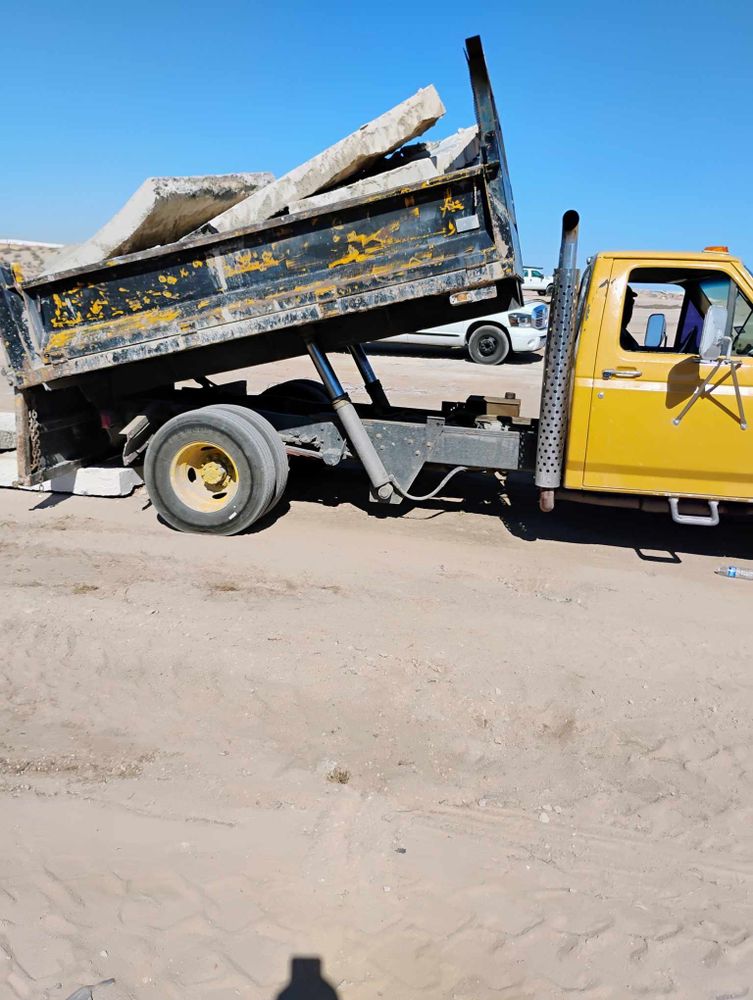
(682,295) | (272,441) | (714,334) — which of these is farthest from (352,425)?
(682,295)

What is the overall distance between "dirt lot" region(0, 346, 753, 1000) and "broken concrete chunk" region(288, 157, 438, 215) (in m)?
2.54

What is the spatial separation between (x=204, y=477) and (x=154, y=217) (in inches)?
78.5

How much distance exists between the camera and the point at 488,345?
17.0 meters

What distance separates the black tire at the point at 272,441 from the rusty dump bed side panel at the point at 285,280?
2.04ft

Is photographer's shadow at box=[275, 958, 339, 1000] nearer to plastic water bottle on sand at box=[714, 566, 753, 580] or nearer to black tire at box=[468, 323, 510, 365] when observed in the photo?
plastic water bottle on sand at box=[714, 566, 753, 580]

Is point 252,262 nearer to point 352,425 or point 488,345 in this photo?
point 352,425

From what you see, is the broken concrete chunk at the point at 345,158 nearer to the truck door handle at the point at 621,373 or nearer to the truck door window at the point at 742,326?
the truck door handle at the point at 621,373

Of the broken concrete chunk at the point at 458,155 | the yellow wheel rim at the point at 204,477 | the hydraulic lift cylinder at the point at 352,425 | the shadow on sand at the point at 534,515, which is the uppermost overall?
the broken concrete chunk at the point at 458,155

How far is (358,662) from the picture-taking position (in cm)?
415

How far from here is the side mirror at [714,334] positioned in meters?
4.52

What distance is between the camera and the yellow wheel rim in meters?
5.98

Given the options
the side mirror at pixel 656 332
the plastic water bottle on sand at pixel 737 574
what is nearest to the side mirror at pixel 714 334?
the side mirror at pixel 656 332

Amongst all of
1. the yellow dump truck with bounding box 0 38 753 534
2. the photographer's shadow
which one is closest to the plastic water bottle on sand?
the yellow dump truck with bounding box 0 38 753 534

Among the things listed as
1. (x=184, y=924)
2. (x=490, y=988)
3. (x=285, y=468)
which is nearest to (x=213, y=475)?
(x=285, y=468)
